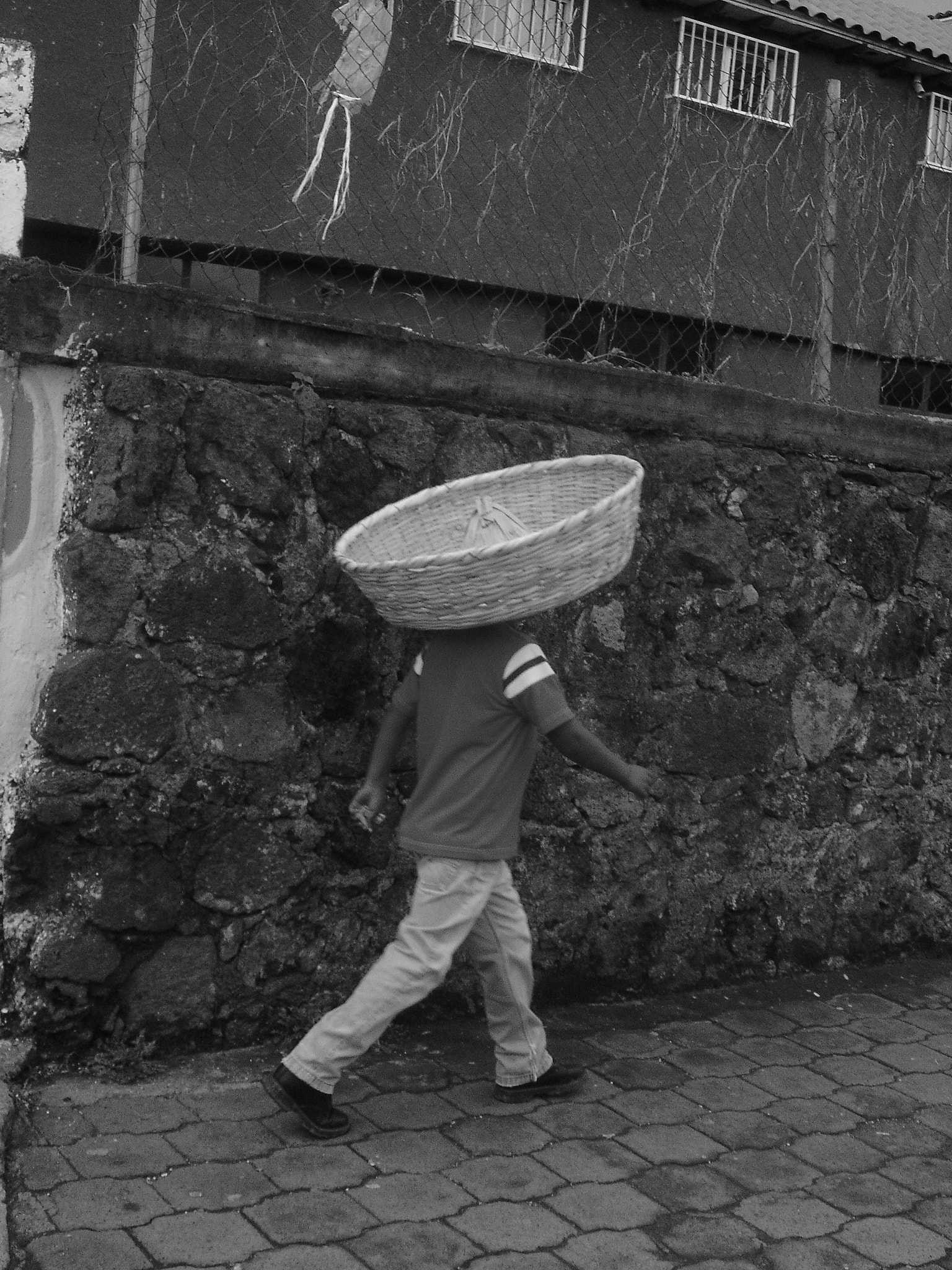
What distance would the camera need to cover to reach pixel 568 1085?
3.88 metres

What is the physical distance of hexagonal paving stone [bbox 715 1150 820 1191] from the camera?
11.4 ft

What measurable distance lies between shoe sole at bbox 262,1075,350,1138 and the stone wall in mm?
436

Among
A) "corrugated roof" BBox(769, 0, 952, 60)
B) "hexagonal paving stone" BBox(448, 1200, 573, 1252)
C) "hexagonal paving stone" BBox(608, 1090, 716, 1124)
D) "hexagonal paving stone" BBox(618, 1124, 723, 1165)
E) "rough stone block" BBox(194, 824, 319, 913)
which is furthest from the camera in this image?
"corrugated roof" BBox(769, 0, 952, 60)

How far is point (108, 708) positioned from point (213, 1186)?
1.25 m

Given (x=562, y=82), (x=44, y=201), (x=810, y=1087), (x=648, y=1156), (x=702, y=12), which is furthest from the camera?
(x=702, y=12)

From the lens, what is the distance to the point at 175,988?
12.6 ft

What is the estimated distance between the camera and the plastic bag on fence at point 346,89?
166 inches

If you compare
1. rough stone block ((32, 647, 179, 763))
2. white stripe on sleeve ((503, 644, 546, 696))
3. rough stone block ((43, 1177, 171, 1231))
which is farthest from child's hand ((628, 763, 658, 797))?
rough stone block ((43, 1177, 171, 1231))

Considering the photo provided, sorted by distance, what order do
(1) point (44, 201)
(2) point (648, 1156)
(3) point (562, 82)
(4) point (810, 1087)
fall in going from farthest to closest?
(1) point (44, 201), (3) point (562, 82), (4) point (810, 1087), (2) point (648, 1156)

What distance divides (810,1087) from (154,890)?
1.98 m

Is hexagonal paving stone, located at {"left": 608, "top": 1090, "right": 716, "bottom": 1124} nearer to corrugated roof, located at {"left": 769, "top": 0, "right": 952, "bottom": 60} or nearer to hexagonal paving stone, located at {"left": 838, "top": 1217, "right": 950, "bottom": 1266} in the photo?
hexagonal paving stone, located at {"left": 838, "top": 1217, "right": 950, "bottom": 1266}

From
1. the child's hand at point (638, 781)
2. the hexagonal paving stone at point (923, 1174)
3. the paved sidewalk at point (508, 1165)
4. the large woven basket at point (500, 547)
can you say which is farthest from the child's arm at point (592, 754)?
the hexagonal paving stone at point (923, 1174)

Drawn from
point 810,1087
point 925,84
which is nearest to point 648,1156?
point 810,1087

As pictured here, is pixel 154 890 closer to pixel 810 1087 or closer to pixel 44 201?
pixel 810 1087
